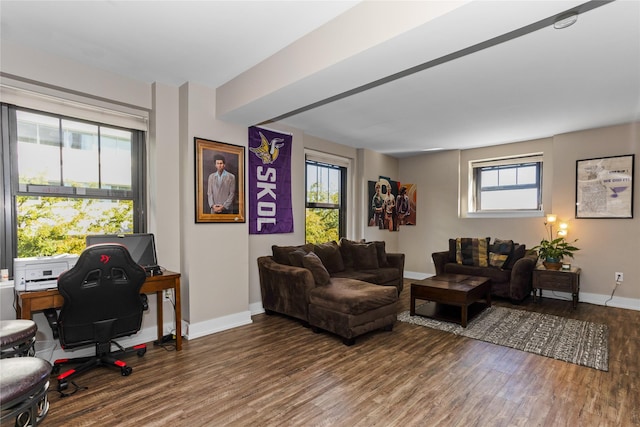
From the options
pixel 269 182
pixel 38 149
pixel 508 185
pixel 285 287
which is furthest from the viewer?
pixel 508 185

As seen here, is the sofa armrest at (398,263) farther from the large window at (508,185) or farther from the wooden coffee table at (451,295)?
the large window at (508,185)

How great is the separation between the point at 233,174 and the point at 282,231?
1.19 metres

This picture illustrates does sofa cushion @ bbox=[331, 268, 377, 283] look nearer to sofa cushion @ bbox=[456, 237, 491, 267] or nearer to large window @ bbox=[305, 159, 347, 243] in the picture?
large window @ bbox=[305, 159, 347, 243]

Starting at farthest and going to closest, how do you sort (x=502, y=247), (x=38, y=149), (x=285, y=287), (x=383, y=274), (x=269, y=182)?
1. (x=502, y=247)
2. (x=383, y=274)
3. (x=269, y=182)
4. (x=285, y=287)
5. (x=38, y=149)

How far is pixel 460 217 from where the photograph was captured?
606cm

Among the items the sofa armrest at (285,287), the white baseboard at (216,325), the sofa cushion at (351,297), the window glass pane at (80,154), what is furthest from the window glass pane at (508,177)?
the window glass pane at (80,154)

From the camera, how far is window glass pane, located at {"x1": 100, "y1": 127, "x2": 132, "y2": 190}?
3162 millimetres

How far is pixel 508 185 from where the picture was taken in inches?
225

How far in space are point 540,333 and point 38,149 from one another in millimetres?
5259

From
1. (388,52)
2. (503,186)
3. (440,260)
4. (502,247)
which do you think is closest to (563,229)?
(502,247)

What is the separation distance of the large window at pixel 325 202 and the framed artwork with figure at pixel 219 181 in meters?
1.67

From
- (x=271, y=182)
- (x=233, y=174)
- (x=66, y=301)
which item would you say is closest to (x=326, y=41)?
(x=233, y=174)

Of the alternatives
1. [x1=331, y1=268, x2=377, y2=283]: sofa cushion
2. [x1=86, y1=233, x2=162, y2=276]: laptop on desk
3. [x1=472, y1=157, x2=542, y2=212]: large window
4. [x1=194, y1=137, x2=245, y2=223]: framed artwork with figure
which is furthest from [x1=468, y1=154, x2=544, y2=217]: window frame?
[x1=86, y1=233, x2=162, y2=276]: laptop on desk

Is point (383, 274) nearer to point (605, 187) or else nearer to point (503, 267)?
point (503, 267)
